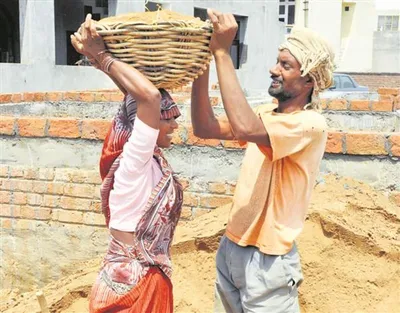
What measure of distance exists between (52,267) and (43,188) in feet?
2.18

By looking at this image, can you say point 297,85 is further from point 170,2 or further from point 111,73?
point 170,2

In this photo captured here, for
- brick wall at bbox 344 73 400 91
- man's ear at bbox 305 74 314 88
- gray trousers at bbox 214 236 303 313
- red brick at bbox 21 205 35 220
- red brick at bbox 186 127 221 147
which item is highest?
man's ear at bbox 305 74 314 88

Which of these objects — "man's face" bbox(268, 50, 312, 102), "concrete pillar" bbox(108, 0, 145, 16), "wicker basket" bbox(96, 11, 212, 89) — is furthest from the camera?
"concrete pillar" bbox(108, 0, 145, 16)

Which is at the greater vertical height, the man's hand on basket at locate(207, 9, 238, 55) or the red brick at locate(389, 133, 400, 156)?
the man's hand on basket at locate(207, 9, 238, 55)

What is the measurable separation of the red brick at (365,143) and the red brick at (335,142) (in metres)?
0.05

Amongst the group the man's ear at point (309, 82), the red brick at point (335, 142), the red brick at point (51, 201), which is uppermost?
the man's ear at point (309, 82)

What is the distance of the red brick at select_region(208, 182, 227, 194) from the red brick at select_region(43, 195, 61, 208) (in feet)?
4.11

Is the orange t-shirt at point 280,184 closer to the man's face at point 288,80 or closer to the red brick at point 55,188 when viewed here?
the man's face at point 288,80

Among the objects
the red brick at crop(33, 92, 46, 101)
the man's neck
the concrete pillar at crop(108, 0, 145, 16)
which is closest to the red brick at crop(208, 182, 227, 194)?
the man's neck

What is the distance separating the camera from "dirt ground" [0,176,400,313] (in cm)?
367

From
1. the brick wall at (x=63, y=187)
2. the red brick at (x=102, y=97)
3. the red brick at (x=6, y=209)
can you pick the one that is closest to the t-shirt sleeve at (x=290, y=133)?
the brick wall at (x=63, y=187)

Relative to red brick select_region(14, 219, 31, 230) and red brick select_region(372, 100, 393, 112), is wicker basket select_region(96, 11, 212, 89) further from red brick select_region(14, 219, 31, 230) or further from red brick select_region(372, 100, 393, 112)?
red brick select_region(372, 100, 393, 112)

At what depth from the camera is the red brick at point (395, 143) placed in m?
3.87

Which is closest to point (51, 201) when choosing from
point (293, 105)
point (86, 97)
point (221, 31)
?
point (293, 105)
